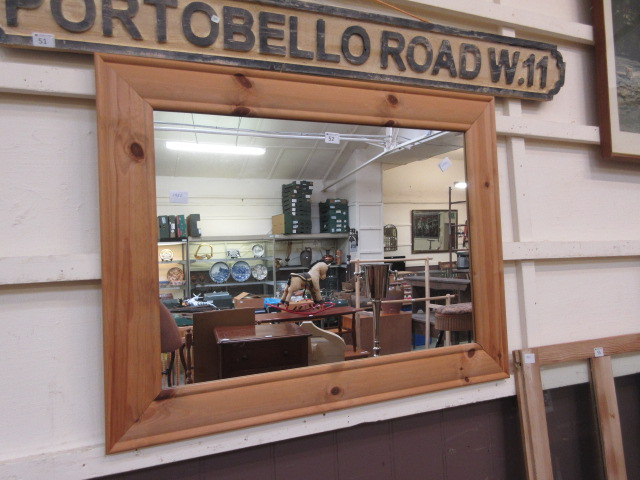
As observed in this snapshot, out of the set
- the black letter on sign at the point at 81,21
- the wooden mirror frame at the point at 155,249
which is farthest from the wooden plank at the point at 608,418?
the black letter on sign at the point at 81,21

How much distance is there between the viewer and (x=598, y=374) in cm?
164

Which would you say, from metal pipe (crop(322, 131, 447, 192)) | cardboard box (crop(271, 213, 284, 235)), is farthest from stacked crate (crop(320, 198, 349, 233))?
cardboard box (crop(271, 213, 284, 235))

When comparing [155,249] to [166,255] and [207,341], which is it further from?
[166,255]

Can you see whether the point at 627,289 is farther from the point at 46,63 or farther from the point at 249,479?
the point at 46,63

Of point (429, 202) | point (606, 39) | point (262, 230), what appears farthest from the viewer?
point (429, 202)

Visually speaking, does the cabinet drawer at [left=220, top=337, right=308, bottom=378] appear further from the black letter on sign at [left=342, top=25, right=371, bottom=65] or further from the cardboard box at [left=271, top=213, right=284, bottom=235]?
the cardboard box at [left=271, top=213, right=284, bottom=235]

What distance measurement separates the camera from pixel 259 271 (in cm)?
816

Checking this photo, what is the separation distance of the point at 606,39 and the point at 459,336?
2.96m

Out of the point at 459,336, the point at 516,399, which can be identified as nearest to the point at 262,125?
the point at 459,336

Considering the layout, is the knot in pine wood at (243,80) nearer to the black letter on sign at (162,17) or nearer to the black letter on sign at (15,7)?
the black letter on sign at (162,17)

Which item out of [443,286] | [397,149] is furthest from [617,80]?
[397,149]

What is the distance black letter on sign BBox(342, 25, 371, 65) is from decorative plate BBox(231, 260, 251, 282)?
688 centimetres

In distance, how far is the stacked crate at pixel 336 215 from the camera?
868cm

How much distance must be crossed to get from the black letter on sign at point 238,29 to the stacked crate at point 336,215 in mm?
7490
